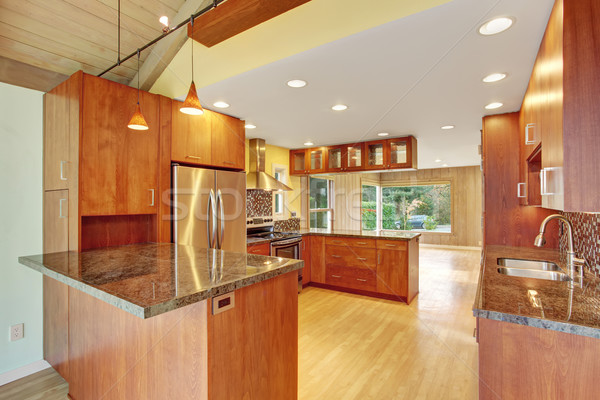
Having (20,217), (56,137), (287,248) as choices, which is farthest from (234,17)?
(287,248)

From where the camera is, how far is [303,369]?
2.40 meters

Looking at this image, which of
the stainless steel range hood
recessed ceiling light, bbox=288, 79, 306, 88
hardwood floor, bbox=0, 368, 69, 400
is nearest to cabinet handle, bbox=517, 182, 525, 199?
recessed ceiling light, bbox=288, 79, 306, 88

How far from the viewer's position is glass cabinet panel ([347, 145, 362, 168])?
4.61 metres

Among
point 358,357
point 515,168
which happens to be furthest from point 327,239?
point 515,168

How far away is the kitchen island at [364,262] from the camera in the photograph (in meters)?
3.93

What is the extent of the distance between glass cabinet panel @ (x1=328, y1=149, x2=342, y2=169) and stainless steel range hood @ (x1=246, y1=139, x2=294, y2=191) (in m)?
1.04

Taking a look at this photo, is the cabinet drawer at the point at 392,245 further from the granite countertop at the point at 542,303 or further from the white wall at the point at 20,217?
the white wall at the point at 20,217

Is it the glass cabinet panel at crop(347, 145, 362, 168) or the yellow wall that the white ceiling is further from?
the yellow wall

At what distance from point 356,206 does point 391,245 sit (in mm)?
4077

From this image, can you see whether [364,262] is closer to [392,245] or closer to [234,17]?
[392,245]

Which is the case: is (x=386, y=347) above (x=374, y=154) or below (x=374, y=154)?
below

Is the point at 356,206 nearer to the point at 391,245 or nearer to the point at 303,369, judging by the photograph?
the point at 391,245

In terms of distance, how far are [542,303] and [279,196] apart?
152 inches

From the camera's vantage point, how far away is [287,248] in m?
4.12
